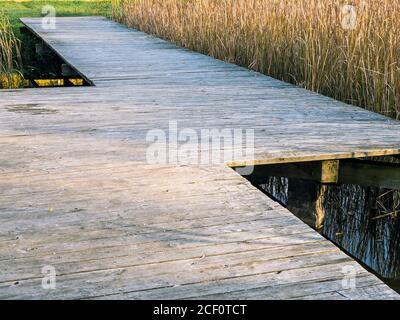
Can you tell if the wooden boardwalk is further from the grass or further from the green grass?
the green grass

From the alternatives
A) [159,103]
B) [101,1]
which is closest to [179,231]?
[159,103]

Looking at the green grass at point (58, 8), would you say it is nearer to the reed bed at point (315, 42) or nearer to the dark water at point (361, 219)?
the reed bed at point (315, 42)

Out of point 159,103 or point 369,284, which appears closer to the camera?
point 369,284

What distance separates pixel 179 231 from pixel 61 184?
28.4 inches

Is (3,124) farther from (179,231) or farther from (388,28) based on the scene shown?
(388,28)

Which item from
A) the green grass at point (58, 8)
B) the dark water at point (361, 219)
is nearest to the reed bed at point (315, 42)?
the dark water at point (361, 219)

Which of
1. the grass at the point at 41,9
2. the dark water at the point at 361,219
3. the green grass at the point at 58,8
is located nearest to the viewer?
the dark water at the point at 361,219

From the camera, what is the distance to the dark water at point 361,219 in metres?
3.99

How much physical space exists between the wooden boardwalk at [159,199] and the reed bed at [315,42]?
278mm

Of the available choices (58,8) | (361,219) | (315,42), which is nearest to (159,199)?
(361,219)

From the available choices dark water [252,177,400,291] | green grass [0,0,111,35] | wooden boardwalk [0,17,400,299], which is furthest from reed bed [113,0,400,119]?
green grass [0,0,111,35]

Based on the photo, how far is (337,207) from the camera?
4715 mm

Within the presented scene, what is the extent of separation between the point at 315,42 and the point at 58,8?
10528mm

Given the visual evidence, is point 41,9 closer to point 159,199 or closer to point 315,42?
point 315,42
